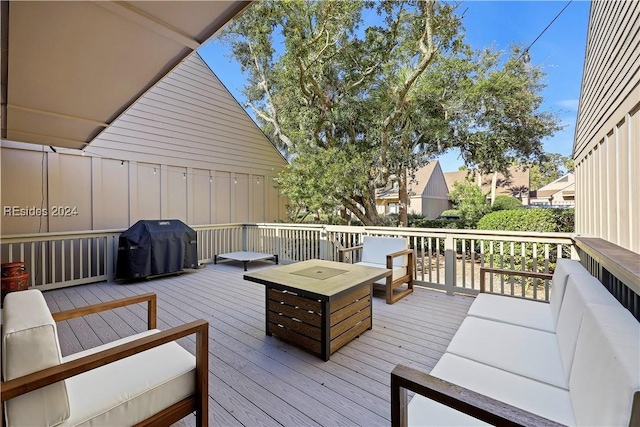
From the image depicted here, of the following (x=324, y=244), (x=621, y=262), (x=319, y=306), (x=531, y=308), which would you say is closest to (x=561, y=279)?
(x=531, y=308)

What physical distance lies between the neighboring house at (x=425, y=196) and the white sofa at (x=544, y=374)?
1385 cm

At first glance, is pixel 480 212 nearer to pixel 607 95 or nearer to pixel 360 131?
pixel 360 131

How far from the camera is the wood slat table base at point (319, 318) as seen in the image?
266cm

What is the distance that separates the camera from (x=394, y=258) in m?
4.57

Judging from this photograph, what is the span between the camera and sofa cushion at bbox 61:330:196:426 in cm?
138

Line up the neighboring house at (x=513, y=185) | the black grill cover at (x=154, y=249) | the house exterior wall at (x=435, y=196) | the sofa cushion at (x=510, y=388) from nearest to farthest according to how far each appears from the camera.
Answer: the sofa cushion at (x=510, y=388) < the black grill cover at (x=154, y=249) < the house exterior wall at (x=435, y=196) < the neighboring house at (x=513, y=185)

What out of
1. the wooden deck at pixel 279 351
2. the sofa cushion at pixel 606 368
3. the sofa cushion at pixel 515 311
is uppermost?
the sofa cushion at pixel 606 368

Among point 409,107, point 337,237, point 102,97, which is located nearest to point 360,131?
point 409,107

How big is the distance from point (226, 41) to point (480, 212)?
12042 millimetres

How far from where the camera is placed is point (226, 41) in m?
9.66

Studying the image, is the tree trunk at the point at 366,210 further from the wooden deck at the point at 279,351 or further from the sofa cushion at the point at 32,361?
the sofa cushion at the point at 32,361

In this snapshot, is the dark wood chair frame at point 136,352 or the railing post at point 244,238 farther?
the railing post at point 244,238

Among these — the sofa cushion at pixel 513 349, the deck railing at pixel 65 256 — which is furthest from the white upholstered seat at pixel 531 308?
the deck railing at pixel 65 256

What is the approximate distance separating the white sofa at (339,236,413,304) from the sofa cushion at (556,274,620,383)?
2267 millimetres
